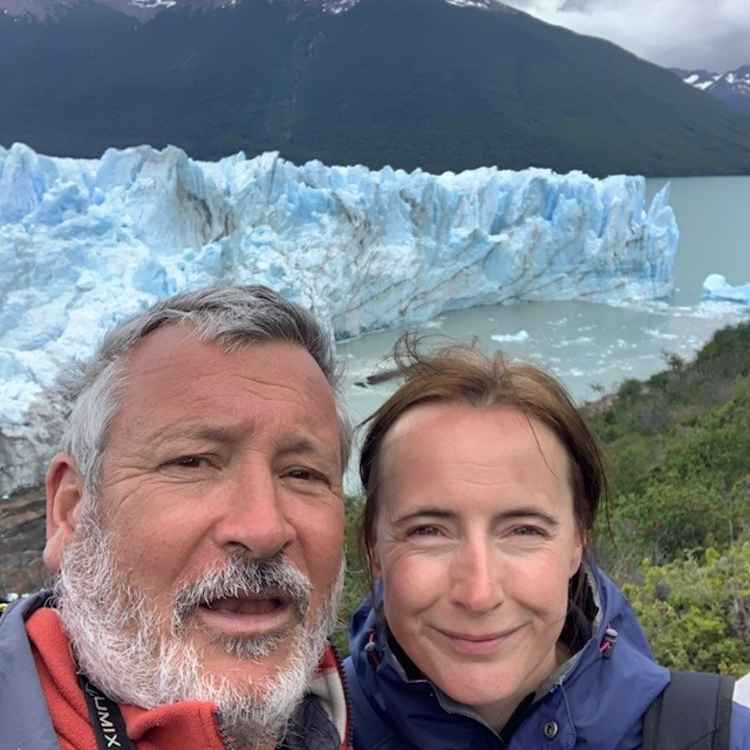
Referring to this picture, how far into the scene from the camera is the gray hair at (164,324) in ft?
3.61

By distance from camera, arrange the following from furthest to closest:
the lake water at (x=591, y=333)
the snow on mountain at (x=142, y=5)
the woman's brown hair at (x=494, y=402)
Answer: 1. the snow on mountain at (x=142, y=5)
2. the lake water at (x=591, y=333)
3. the woman's brown hair at (x=494, y=402)

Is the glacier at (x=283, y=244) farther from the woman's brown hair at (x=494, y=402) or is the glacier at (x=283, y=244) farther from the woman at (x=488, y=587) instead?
the woman at (x=488, y=587)

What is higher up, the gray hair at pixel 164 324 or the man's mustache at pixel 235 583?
the gray hair at pixel 164 324

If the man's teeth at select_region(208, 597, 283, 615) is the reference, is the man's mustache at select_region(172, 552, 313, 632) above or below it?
above

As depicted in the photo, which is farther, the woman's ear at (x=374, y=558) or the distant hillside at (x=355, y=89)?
the distant hillside at (x=355, y=89)

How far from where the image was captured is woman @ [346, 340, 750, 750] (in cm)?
112

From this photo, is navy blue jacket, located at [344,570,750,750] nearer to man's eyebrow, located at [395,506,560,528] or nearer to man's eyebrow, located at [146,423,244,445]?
man's eyebrow, located at [395,506,560,528]

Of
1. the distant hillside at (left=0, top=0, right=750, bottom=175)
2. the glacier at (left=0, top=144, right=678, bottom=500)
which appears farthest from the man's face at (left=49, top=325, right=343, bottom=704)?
the distant hillside at (left=0, top=0, right=750, bottom=175)

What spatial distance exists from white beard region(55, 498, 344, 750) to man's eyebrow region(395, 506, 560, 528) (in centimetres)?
21

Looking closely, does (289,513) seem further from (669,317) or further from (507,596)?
(669,317)

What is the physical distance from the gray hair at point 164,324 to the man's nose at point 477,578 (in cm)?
25

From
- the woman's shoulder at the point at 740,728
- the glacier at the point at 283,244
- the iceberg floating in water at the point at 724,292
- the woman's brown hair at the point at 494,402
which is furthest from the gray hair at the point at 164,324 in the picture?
the iceberg floating in water at the point at 724,292

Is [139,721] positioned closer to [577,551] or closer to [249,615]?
[249,615]

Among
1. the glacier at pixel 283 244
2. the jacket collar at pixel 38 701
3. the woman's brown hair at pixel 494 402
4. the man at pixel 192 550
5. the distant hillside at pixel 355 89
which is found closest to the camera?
the jacket collar at pixel 38 701
